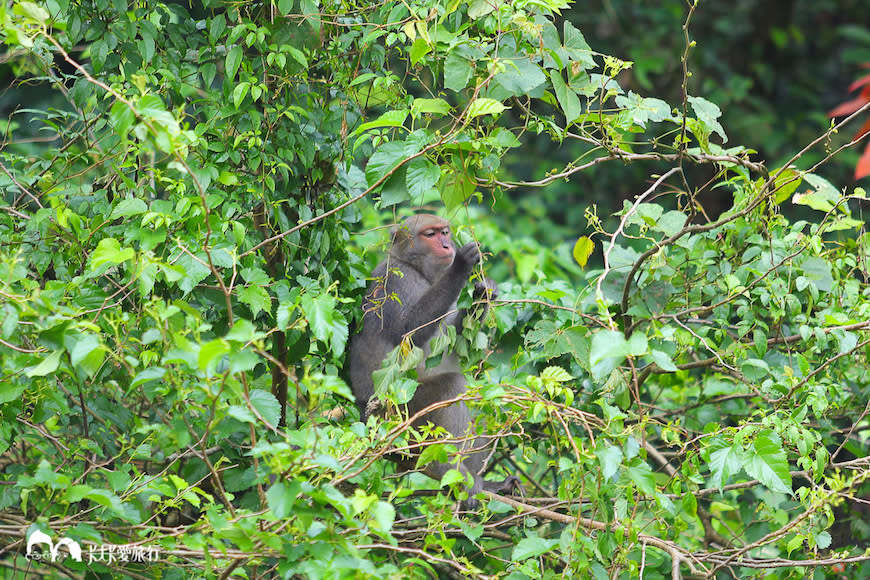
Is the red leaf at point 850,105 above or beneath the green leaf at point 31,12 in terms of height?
beneath

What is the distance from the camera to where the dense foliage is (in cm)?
195

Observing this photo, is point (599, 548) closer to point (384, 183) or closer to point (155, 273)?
point (384, 183)

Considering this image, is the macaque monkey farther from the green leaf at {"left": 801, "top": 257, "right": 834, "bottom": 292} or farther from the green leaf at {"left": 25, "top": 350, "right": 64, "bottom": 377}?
the green leaf at {"left": 25, "top": 350, "right": 64, "bottom": 377}

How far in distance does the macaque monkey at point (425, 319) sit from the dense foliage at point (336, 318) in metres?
0.27

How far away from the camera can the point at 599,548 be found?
2.24 metres

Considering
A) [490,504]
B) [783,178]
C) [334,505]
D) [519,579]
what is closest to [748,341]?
[783,178]

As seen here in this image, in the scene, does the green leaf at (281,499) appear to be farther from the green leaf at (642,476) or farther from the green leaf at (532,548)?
the green leaf at (642,476)

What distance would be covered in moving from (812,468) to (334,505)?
1496 mm

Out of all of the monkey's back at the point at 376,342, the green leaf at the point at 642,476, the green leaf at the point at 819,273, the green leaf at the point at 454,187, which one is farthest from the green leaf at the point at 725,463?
the monkey's back at the point at 376,342

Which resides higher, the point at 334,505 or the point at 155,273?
the point at 155,273

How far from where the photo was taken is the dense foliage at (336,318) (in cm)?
195

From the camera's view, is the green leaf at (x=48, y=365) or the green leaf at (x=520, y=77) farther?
the green leaf at (x=520, y=77)

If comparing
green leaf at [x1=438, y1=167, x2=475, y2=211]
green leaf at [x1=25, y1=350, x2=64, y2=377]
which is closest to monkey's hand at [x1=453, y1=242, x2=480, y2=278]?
Answer: green leaf at [x1=438, y1=167, x2=475, y2=211]

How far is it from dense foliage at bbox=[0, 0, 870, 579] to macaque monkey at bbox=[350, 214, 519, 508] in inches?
10.6
